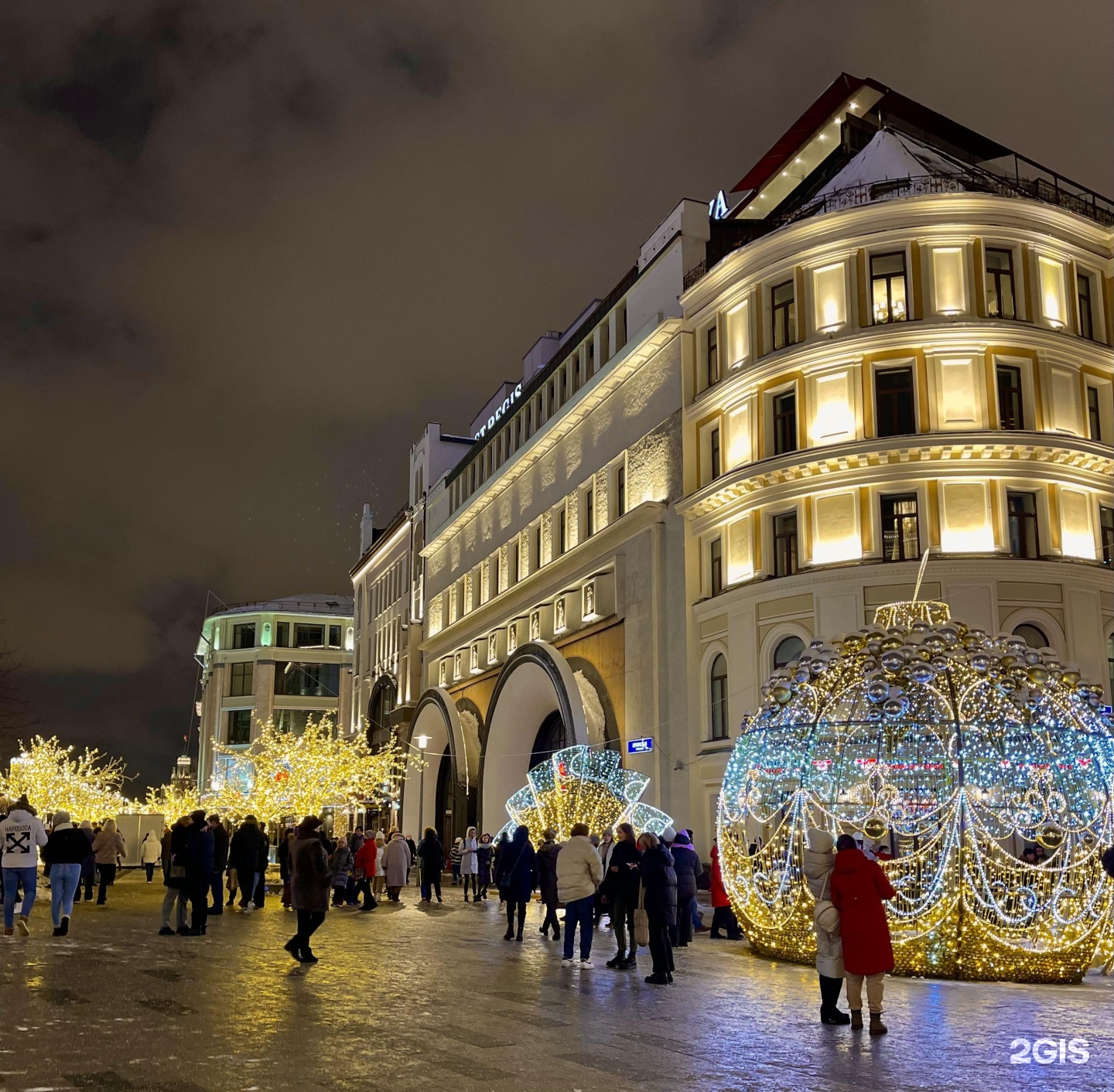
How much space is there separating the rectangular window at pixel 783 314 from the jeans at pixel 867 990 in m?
23.4

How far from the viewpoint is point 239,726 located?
102m

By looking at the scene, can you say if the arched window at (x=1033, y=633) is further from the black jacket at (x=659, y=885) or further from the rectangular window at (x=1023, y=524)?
the black jacket at (x=659, y=885)

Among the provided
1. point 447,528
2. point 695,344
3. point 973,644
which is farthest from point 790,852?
point 447,528

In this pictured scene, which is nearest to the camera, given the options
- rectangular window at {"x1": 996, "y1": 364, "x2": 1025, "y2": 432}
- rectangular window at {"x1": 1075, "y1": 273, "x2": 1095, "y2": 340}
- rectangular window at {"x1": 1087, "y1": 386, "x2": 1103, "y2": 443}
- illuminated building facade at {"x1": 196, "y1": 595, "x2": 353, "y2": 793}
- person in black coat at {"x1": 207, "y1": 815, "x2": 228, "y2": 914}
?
person in black coat at {"x1": 207, "y1": 815, "x2": 228, "y2": 914}

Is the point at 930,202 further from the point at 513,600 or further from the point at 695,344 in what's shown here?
the point at 513,600

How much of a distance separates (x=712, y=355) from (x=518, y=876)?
19581 mm

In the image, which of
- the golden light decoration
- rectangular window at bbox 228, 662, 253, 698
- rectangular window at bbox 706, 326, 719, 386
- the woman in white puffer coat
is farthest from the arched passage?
rectangular window at bbox 228, 662, 253, 698

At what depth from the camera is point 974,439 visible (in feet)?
94.0

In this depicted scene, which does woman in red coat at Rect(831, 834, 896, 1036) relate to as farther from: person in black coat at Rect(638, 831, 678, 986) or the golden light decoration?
the golden light decoration

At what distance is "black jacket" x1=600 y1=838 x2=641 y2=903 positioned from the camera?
15086 mm

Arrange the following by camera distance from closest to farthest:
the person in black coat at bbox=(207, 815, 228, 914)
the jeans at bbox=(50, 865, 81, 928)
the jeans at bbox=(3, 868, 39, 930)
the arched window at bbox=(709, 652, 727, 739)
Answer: the jeans at bbox=(3, 868, 39, 930), the jeans at bbox=(50, 865, 81, 928), the person in black coat at bbox=(207, 815, 228, 914), the arched window at bbox=(709, 652, 727, 739)

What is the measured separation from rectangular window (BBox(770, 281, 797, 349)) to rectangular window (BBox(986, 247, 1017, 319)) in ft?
15.5

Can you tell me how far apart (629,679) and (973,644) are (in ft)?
69.2

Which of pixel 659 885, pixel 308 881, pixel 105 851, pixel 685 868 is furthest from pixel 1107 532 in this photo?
pixel 105 851
